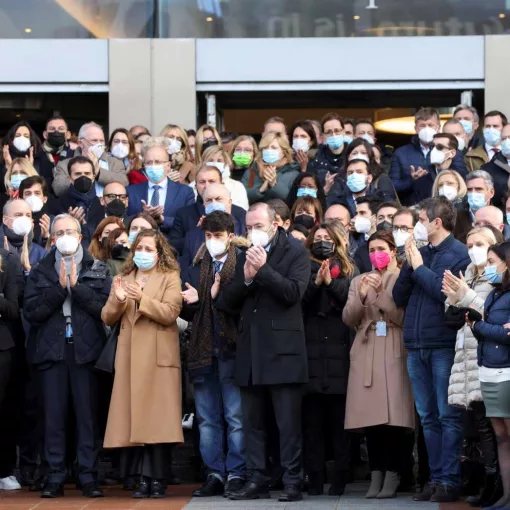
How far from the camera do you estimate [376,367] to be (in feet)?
37.9

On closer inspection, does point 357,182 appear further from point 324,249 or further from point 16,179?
point 16,179

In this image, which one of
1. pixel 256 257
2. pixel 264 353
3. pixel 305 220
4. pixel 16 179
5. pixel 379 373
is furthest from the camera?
pixel 16 179

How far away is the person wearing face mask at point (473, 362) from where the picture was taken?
10695 mm

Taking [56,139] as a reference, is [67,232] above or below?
below

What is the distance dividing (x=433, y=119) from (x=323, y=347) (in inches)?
192

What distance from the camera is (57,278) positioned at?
1194 centimetres

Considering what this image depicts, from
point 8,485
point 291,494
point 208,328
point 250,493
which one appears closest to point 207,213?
point 208,328

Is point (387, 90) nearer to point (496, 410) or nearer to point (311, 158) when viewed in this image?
point (311, 158)

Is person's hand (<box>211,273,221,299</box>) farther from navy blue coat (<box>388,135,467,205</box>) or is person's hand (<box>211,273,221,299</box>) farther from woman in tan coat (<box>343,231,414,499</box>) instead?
navy blue coat (<box>388,135,467,205</box>)

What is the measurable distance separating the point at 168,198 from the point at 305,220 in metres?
1.90

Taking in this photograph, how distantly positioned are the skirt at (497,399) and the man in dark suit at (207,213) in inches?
123

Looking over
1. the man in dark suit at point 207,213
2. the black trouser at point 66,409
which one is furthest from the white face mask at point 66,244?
the man in dark suit at point 207,213

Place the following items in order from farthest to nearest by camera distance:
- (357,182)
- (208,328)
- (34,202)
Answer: (357,182), (34,202), (208,328)

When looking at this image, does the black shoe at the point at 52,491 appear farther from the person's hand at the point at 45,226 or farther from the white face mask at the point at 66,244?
the person's hand at the point at 45,226
